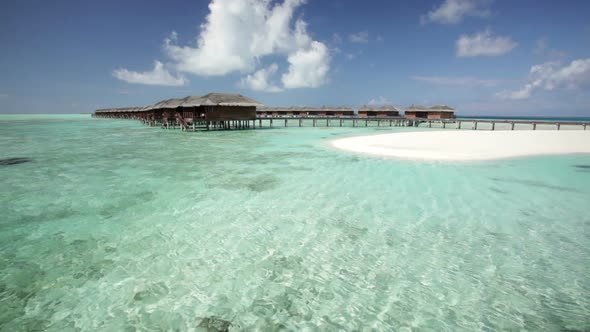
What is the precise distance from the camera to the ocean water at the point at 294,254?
2908 mm

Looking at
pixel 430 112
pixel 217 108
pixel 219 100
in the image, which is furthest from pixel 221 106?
pixel 430 112

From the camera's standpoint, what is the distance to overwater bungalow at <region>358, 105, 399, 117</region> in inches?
1537

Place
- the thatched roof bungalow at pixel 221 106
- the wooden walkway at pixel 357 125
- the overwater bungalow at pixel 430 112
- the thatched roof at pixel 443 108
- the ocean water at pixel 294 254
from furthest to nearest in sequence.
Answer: the overwater bungalow at pixel 430 112 → the thatched roof at pixel 443 108 → the wooden walkway at pixel 357 125 → the thatched roof bungalow at pixel 221 106 → the ocean water at pixel 294 254

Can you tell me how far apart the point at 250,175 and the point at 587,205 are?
830 centimetres

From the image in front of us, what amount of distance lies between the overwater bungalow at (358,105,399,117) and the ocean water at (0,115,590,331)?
105 feet

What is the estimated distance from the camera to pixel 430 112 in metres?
36.1

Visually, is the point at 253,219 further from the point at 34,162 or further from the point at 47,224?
the point at 34,162

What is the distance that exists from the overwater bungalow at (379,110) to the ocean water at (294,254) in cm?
3212

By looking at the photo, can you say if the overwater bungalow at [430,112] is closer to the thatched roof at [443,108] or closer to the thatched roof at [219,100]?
the thatched roof at [443,108]

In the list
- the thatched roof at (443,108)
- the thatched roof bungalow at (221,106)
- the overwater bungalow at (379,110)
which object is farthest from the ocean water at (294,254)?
the overwater bungalow at (379,110)

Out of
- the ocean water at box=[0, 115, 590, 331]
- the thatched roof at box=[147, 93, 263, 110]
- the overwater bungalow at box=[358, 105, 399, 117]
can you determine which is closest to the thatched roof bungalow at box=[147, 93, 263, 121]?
the thatched roof at box=[147, 93, 263, 110]

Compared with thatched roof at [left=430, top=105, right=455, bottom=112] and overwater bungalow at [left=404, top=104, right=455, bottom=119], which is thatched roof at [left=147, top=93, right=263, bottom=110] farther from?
thatched roof at [left=430, top=105, right=455, bottom=112]

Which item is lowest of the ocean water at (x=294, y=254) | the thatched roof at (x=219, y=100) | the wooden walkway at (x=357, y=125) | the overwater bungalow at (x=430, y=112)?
the ocean water at (x=294, y=254)

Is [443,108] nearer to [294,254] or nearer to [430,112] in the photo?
[430,112]
